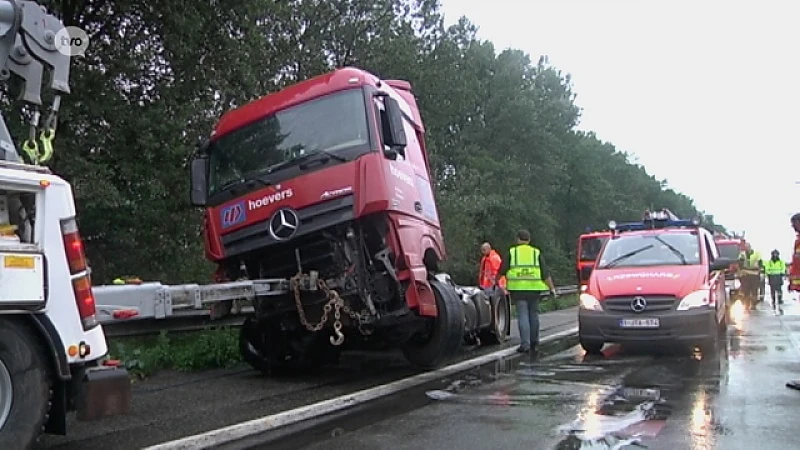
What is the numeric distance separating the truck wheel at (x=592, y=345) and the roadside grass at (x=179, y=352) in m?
4.60

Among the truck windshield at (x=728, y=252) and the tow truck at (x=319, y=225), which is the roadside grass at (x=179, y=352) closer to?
the tow truck at (x=319, y=225)

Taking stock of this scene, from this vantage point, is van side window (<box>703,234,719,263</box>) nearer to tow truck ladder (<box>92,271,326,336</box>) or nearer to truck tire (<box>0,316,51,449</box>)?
tow truck ladder (<box>92,271,326,336</box>)

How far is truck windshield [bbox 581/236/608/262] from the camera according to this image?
2266 centimetres

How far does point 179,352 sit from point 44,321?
17.3 feet

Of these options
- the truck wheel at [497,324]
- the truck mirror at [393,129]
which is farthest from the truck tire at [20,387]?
the truck wheel at [497,324]

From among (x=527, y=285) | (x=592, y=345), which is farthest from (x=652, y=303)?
(x=527, y=285)

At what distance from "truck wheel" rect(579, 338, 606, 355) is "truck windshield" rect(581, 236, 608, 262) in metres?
11.8

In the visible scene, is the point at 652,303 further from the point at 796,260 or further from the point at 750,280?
the point at 750,280

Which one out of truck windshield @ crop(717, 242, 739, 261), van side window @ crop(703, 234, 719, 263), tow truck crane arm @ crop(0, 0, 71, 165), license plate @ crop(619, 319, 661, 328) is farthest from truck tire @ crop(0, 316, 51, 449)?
truck windshield @ crop(717, 242, 739, 261)

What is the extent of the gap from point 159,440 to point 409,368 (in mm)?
4318

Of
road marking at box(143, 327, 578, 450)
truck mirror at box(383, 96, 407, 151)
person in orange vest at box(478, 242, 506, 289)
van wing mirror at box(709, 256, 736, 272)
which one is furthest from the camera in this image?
person in orange vest at box(478, 242, 506, 289)

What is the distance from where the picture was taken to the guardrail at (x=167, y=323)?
6.07 meters

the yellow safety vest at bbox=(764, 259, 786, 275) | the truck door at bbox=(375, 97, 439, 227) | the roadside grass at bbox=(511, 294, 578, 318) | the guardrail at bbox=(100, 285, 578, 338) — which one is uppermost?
the truck door at bbox=(375, 97, 439, 227)

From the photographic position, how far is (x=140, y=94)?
13.0 metres
